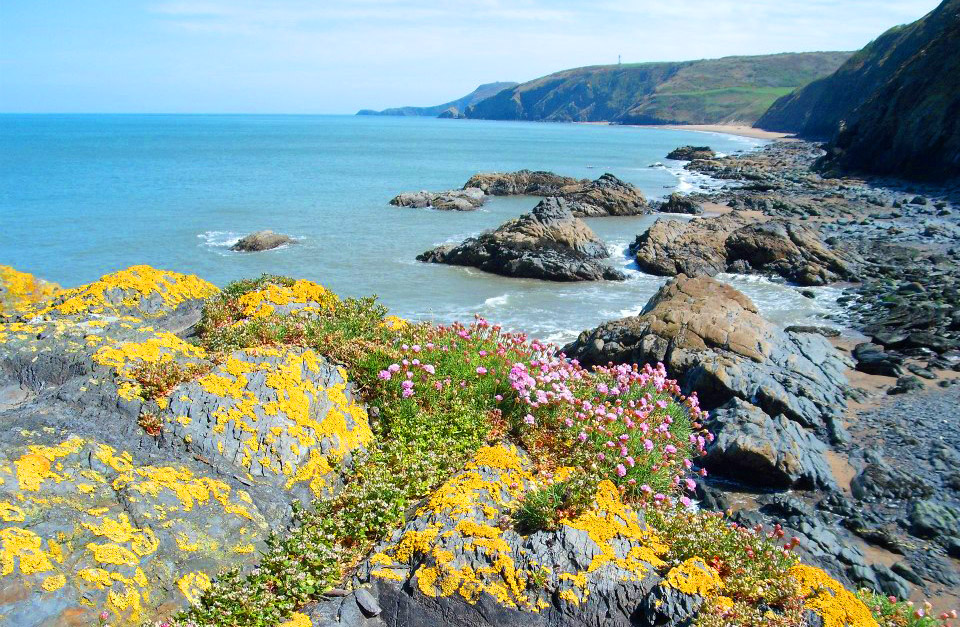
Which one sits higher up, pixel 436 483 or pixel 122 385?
pixel 122 385

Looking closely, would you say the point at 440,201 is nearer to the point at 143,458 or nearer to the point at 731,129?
the point at 143,458

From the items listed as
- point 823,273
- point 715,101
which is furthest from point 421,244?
point 715,101

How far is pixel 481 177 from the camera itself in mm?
58156

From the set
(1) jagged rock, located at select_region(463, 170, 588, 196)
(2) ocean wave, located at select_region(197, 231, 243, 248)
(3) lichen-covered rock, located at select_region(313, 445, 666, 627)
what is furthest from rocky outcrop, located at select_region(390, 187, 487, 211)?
(3) lichen-covered rock, located at select_region(313, 445, 666, 627)

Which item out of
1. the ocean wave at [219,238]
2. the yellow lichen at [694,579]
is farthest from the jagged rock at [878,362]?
the ocean wave at [219,238]

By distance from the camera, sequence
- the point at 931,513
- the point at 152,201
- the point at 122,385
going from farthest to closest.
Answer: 1. the point at 152,201
2. the point at 931,513
3. the point at 122,385

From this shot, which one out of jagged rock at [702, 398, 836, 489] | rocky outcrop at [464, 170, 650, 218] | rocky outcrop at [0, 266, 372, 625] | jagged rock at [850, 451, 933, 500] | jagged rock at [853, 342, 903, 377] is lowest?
jagged rock at [853, 342, 903, 377]

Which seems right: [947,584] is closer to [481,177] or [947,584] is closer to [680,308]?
[680,308]

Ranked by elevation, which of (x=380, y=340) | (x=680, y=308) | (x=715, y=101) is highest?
(x=715, y=101)

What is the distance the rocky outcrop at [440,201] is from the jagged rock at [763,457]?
38090mm

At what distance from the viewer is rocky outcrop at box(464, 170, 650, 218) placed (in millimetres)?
44188

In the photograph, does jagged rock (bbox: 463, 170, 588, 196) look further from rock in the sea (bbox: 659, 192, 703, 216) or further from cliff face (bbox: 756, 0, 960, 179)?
cliff face (bbox: 756, 0, 960, 179)

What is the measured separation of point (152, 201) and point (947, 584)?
51656mm

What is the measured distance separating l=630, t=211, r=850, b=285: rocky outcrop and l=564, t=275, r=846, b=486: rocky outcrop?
11624mm
